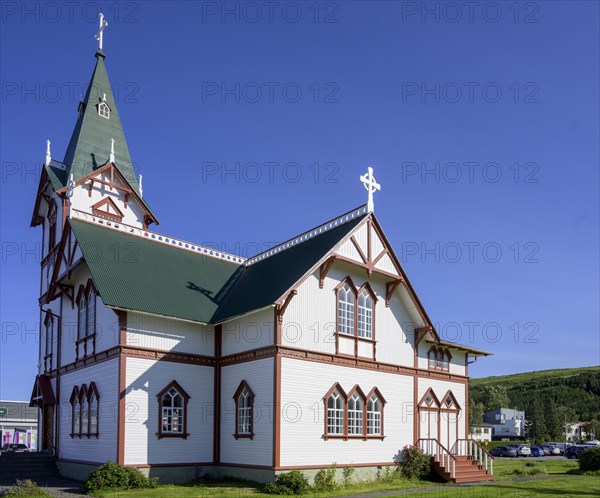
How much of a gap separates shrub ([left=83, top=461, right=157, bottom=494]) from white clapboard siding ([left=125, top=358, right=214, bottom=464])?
674mm

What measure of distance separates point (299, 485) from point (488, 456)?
11.4 m

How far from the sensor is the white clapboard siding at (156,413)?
23281mm

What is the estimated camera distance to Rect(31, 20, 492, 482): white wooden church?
77.4 feet

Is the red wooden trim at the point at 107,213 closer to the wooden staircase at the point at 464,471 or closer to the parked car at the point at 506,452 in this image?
the wooden staircase at the point at 464,471

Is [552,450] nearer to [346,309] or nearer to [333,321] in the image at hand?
[346,309]

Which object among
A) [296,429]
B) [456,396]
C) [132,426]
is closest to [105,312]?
[132,426]

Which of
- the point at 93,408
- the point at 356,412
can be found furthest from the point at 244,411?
the point at 93,408

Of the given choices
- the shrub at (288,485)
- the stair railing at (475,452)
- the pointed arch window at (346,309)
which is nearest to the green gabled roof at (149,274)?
the pointed arch window at (346,309)

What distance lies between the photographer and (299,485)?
21.9 metres

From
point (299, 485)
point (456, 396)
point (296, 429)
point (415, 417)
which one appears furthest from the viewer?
point (456, 396)

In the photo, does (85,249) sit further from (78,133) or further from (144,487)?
(78,133)

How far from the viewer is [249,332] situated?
2511 centimetres

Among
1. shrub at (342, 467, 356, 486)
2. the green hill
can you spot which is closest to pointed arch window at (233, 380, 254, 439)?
shrub at (342, 467, 356, 486)

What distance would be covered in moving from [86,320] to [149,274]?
11.1ft
